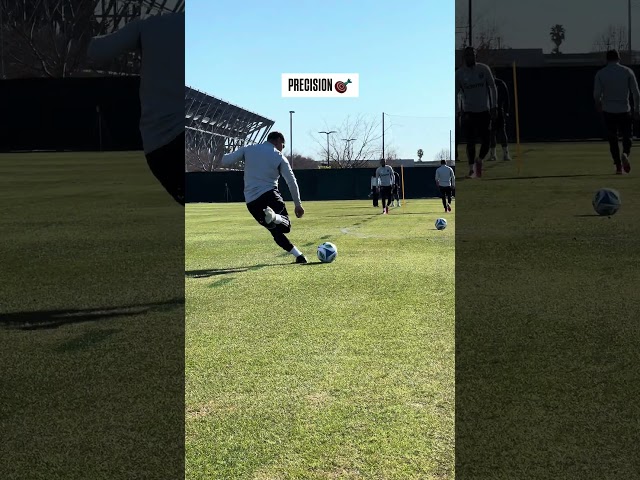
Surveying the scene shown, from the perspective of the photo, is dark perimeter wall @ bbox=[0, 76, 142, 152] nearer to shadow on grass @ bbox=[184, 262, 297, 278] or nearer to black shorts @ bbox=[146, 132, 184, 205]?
shadow on grass @ bbox=[184, 262, 297, 278]

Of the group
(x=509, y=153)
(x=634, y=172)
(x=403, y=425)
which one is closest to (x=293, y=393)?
(x=403, y=425)

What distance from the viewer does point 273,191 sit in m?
9.73

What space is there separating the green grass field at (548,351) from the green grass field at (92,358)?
4.52 ft

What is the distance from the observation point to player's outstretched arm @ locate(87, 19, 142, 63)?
367 centimetres

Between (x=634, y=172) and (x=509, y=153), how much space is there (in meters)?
0.48

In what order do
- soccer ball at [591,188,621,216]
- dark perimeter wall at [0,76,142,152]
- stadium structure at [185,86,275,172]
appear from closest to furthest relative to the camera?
soccer ball at [591,188,621,216] → dark perimeter wall at [0,76,142,152] → stadium structure at [185,86,275,172]

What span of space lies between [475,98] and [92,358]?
3310 mm

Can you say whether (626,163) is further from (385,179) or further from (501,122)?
(385,179)

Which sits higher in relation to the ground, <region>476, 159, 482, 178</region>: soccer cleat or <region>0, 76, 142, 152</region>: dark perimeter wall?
<region>0, 76, 142, 152</region>: dark perimeter wall

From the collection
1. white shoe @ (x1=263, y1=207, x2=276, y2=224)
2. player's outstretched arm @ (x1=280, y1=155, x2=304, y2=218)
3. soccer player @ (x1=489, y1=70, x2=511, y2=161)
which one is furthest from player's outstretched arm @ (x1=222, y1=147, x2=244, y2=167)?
soccer player @ (x1=489, y1=70, x2=511, y2=161)

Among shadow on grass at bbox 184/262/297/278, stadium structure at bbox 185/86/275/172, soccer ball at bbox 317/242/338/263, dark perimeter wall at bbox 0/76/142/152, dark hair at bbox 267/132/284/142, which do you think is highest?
stadium structure at bbox 185/86/275/172

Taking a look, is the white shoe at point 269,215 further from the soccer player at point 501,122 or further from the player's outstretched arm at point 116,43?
the soccer player at point 501,122

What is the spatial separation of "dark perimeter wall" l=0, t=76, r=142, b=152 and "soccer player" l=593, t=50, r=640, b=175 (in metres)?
7.02

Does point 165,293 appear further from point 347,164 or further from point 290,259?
point 347,164
